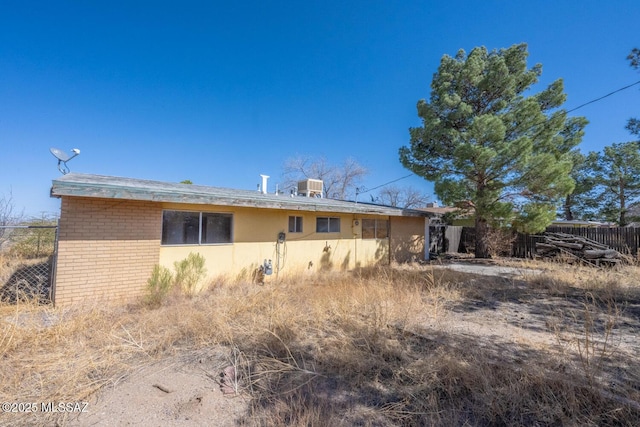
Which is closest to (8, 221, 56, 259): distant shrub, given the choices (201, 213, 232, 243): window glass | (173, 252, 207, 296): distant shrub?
→ (173, 252, 207, 296): distant shrub

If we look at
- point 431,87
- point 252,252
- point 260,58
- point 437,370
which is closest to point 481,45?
point 431,87

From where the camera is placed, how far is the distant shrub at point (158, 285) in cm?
573

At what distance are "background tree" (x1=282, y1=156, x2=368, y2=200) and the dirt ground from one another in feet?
69.3

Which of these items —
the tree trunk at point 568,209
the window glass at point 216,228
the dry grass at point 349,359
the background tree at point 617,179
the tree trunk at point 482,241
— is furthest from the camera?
the tree trunk at point 568,209

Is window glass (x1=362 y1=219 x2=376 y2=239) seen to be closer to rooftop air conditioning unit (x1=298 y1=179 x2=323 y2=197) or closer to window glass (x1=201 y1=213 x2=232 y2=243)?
rooftop air conditioning unit (x1=298 y1=179 x2=323 y2=197)

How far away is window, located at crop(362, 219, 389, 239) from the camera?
1129 cm

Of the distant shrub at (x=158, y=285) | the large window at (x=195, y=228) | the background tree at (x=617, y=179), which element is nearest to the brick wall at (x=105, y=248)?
the distant shrub at (x=158, y=285)

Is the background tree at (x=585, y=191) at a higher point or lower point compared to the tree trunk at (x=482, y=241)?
higher

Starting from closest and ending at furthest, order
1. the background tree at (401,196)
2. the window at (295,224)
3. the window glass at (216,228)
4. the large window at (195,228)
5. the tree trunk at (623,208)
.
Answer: the large window at (195,228), the window glass at (216,228), the window at (295,224), the tree trunk at (623,208), the background tree at (401,196)

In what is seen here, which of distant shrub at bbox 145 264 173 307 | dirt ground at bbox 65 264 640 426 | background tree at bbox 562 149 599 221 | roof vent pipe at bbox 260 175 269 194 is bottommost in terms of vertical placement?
dirt ground at bbox 65 264 640 426

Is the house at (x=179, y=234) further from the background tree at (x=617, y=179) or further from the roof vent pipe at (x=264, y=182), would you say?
the background tree at (x=617, y=179)

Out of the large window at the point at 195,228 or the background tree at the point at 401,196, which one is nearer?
the large window at the point at 195,228

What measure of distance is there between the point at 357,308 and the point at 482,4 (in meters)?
9.37

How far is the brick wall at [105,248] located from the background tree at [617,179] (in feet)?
102
